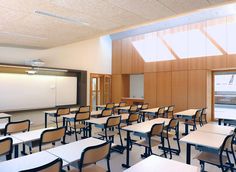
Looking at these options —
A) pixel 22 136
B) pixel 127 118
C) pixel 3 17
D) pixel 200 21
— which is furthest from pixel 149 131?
pixel 200 21

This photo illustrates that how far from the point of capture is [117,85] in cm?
1045

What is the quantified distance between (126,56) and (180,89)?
3.43 meters

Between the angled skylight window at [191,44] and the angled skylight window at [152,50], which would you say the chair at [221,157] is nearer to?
the angled skylight window at [191,44]

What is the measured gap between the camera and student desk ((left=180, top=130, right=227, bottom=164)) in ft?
8.23

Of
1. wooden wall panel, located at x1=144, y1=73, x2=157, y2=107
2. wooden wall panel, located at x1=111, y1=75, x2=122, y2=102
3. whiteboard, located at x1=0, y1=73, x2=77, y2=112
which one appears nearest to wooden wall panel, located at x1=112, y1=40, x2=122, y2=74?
wooden wall panel, located at x1=111, y1=75, x2=122, y2=102

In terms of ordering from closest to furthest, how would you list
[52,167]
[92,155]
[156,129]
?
[52,167]
[92,155]
[156,129]

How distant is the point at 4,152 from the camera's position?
245cm

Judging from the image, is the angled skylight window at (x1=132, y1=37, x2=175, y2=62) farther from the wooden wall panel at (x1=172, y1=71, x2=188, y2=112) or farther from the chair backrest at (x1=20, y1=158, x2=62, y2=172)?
the chair backrest at (x1=20, y1=158, x2=62, y2=172)

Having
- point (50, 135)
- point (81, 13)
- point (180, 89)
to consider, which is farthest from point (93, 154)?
point (180, 89)

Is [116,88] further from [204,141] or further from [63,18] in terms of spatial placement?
[204,141]

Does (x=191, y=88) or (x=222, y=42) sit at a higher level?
(x=222, y=42)

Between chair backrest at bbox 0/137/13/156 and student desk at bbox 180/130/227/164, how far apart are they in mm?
2347

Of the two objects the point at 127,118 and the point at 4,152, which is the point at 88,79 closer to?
the point at 127,118

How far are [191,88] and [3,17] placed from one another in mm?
7022
